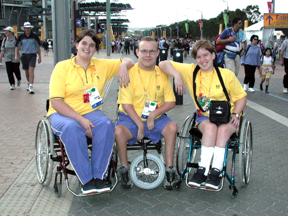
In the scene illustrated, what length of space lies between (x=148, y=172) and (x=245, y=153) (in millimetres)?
1002

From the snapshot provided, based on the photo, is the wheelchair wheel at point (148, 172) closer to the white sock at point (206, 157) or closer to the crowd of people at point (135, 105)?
the crowd of people at point (135, 105)

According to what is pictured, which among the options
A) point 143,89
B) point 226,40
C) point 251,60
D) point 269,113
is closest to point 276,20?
point 251,60

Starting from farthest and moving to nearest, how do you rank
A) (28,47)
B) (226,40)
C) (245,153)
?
(28,47), (226,40), (245,153)

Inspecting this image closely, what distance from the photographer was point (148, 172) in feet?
13.7

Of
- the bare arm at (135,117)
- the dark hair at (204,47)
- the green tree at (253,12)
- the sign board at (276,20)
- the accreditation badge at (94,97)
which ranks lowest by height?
the bare arm at (135,117)

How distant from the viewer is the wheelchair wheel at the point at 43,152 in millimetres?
3943

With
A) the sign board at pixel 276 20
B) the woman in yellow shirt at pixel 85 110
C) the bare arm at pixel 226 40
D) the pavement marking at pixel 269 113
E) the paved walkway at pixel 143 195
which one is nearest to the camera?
the paved walkway at pixel 143 195

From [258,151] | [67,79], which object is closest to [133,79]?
[67,79]

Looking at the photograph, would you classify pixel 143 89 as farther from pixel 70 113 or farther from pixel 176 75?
pixel 70 113

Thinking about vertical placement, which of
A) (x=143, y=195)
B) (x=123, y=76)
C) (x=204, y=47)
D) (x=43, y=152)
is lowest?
(x=143, y=195)

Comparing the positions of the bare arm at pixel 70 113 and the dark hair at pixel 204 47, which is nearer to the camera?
the bare arm at pixel 70 113

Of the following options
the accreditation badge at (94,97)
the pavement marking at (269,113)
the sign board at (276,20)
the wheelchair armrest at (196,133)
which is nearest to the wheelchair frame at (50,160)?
the accreditation badge at (94,97)

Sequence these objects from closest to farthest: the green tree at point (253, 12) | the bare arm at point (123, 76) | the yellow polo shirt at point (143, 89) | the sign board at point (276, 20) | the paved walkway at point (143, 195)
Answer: the paved walkway at point (143, 195)
the bare arm at point (123, 76)
the yellow polo shirt at point (143, 89)
the sign board at point (276, 20)
the green tree at point (253, 12)

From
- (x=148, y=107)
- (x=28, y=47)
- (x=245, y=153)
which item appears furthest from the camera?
(x=28, y=47)
